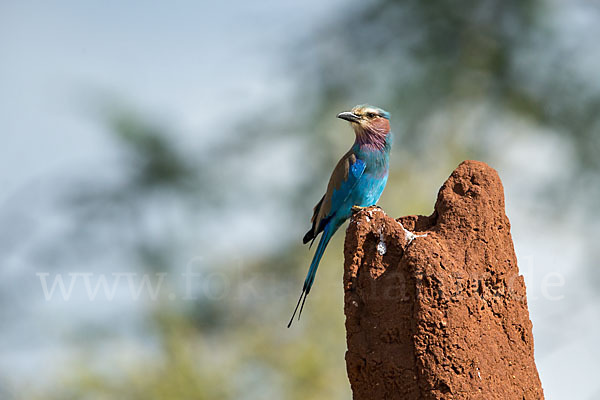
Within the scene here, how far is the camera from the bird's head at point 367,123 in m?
6.15

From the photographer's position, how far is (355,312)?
12.7 feet

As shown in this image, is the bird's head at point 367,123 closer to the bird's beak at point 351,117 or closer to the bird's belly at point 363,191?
the bird's beak at point 351,117

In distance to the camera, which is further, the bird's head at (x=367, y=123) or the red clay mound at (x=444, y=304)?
the bird's head at (x=367, y=123)

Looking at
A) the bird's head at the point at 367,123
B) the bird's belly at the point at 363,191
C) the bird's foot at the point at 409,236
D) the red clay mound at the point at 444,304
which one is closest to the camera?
the red clay mound at the point at 444,304

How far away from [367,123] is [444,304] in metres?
2.78

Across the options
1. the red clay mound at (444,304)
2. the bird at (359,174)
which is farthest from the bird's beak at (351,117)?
the red clay mound at (444,304)

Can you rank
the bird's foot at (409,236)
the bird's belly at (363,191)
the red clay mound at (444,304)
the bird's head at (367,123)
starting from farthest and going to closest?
the bird's head at (367,123)
the bird's belly at (363,191)
the bird's foot at (409,236)
the red clay mound at (444,304)

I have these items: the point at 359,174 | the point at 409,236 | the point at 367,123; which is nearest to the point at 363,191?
the point at 359,174

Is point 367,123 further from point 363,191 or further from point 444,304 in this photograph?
point 444,304

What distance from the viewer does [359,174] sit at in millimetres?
6012

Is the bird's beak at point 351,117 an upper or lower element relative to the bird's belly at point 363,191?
upper

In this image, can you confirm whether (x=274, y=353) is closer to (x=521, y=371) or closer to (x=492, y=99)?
(x=492, y=99)

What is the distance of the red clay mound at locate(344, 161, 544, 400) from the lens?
11.7 ft

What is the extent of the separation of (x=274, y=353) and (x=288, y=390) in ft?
2.24
